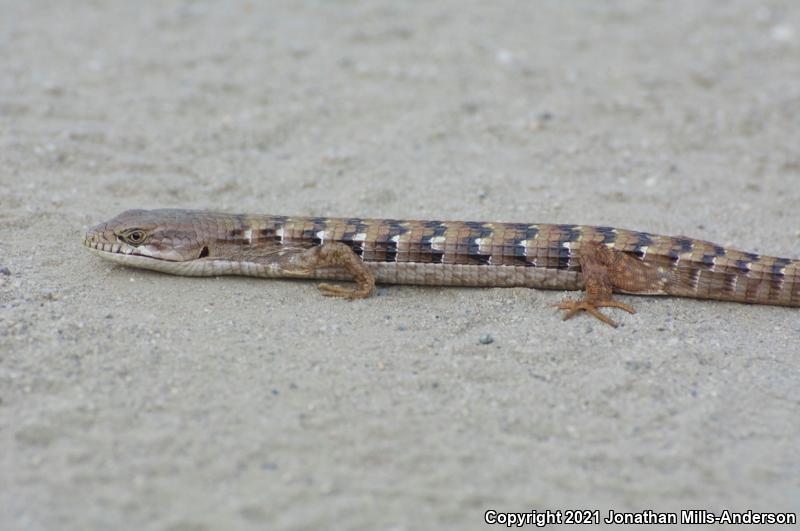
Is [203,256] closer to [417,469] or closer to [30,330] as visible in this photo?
[30,330]

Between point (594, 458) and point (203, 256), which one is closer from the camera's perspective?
point (594, 458)

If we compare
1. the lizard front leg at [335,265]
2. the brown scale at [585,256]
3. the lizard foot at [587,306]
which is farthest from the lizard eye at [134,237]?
the lizard foot at [587,306]

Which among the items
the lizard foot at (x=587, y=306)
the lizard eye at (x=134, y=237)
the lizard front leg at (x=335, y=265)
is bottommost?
the lizard foot at (x=587, y=306)

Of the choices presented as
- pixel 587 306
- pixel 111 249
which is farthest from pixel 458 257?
pixel 111 249

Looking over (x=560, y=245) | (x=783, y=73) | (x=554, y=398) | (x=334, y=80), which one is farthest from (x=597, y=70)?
(x=554, y=398)

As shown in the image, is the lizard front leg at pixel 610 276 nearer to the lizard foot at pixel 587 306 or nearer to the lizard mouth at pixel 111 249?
the lizard foot at pixel 587 306

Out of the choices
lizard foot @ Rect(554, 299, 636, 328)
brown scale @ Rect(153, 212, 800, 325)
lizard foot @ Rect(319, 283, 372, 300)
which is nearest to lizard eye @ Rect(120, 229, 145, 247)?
brown scale @ Rect(153, 212, 800, 325)

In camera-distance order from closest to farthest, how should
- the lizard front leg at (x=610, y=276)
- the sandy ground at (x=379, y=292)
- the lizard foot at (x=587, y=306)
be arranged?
the sandy ground at (x=379, y=292) → the lizard foot at (x=587, y=306) → the lizard front leg at (x=610, y=276)
